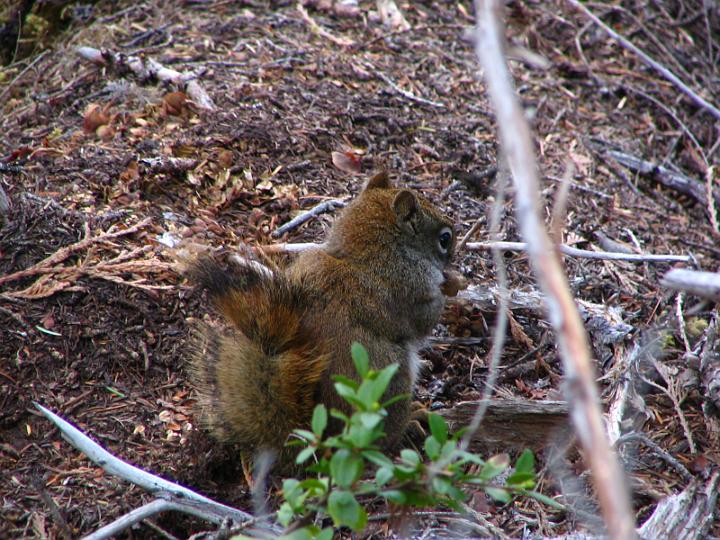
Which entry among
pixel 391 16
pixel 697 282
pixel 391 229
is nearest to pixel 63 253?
pixel 391 229

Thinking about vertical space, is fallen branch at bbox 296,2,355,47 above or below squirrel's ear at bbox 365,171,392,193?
above

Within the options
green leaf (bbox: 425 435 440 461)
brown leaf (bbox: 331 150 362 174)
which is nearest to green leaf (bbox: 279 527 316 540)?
green leaf (bbox: 425 435 440 461)

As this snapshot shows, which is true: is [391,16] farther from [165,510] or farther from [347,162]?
[165,510]

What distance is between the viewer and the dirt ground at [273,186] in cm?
291

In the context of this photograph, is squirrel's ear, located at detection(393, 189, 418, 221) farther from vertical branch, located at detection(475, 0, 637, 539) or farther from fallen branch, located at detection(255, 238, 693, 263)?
vertical branch, located at detection(475, 0, 637, 539)

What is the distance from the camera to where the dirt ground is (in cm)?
291

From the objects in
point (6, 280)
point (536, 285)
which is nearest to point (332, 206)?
point (536, 285)

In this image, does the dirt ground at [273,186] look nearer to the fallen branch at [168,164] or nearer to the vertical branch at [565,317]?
the fallen branch at [168,164]

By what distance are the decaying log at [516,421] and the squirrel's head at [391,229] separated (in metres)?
0.75

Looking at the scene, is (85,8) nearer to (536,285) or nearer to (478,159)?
(478,159)

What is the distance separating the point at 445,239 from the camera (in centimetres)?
353

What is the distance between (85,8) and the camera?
18.1ft

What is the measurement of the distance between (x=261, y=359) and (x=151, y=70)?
264 centimetres

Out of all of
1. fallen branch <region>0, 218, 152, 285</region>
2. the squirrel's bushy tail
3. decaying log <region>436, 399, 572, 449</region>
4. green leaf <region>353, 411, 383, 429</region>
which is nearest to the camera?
green leaf <region>353, 411, 383, 429</region>
